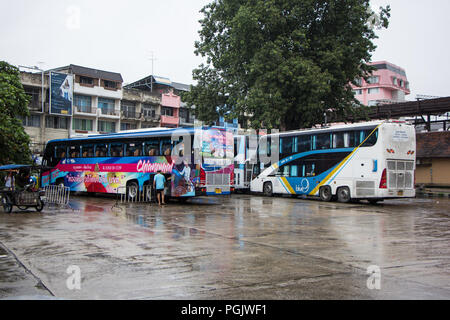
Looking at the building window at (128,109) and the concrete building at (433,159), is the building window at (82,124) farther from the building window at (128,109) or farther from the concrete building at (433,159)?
the concrete building at (433,159)

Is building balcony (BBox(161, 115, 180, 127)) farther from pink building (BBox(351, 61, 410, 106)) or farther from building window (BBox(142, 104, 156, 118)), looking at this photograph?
pink building (BBox(351, 61, 410, 106))

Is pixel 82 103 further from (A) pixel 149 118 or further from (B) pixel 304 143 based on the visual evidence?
(B) pixel 304 143

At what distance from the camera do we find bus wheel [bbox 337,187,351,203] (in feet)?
74.0

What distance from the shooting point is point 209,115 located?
32.7 metres

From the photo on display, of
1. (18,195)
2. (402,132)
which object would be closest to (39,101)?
(18,195)

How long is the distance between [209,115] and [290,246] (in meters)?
23.9

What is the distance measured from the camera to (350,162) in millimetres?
22188

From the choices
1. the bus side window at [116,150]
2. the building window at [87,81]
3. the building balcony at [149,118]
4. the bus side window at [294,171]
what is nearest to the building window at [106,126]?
the building balcony at [149,118]

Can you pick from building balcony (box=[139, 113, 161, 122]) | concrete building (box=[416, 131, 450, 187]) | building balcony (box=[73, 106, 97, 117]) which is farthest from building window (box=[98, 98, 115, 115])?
concrete building (box=[416, 131, 450, 187])

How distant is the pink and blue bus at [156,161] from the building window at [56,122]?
27.5m

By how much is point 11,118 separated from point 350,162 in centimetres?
1630

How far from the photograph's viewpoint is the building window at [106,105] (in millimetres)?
55812

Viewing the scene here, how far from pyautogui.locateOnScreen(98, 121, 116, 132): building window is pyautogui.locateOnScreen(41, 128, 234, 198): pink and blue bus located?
31.1 m

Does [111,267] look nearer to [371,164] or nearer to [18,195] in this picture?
[18,195]
